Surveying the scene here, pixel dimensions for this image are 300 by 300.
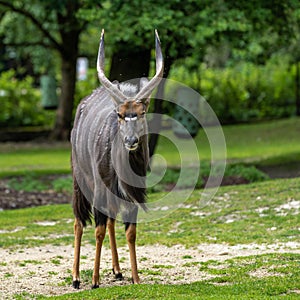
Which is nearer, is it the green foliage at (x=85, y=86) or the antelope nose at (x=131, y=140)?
the antelope nose at (x=131, y=140)

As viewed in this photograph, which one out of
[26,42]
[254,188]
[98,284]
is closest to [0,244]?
[98,284]

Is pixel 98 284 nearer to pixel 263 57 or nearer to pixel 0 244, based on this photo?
pixel 0 244

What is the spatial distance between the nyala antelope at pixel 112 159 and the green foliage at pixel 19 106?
18192 mm

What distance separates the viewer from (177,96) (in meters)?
23.2

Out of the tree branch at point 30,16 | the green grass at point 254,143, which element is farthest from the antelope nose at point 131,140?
the tree branch at point 30,16

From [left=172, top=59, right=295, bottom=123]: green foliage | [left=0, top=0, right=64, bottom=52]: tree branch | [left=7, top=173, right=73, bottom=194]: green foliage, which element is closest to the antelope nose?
[left=7, top=173, right=73, bottom=194]: green foliage

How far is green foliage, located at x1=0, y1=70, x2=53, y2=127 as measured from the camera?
26.4 meters

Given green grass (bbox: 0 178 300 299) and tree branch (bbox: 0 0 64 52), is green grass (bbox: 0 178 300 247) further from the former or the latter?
tree branch (bbox: 0 0 64 52)

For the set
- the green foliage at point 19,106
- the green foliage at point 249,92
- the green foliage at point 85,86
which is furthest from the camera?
the green foliage at point 249,92

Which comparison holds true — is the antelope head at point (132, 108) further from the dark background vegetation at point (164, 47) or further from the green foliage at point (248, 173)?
the green foliage at point (248, 173)

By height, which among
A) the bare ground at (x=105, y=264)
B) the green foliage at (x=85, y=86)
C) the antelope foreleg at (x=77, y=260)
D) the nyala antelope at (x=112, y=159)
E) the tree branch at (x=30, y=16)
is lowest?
the bare ground at (x=105, y=264)

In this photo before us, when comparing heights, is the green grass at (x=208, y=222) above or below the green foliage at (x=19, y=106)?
below

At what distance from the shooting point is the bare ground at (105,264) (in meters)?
8.11

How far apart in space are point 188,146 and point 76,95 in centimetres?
589
